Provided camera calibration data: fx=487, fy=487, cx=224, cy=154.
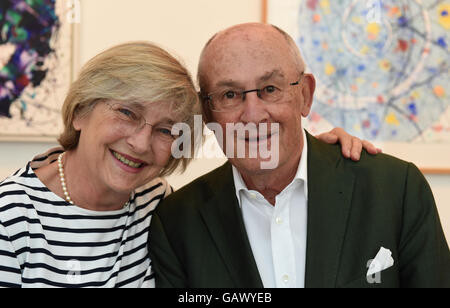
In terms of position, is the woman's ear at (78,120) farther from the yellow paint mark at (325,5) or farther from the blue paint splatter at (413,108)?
the blue paint splatter at (413,108)

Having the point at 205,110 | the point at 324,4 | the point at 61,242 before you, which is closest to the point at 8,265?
the point at 61,242

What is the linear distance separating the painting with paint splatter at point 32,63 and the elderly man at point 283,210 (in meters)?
0.83

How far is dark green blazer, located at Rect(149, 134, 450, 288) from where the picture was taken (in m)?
1.28

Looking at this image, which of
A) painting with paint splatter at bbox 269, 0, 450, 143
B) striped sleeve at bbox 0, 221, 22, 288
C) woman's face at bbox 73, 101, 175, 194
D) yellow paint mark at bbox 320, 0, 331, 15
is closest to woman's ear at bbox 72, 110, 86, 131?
woman's face at bbox 73, 101, 175, 194

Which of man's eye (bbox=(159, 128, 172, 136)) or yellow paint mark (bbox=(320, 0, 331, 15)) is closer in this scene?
man's eye (bbox=(159, 128, 172, 136))

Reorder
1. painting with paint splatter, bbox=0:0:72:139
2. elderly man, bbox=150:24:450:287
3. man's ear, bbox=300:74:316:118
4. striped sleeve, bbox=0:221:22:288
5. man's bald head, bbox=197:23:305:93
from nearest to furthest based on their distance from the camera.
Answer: striped sleeve, bbox=0:221:22:288
elderly man, bbox=150:24:450:287
man's bald head, bbox=197:23:305:93
man's ear, bbox=300:74:316:118
painting with paint splatter, bbox=0:0:72:139

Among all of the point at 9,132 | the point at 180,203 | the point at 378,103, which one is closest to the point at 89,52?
the point at 9,132

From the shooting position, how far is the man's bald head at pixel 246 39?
1399 mm

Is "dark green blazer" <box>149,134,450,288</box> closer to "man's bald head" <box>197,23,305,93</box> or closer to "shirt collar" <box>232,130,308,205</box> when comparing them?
"shirt collar" <box>232,130,308,205</box>

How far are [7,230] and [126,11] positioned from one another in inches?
47.3

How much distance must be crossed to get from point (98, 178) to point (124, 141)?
0.13 meters

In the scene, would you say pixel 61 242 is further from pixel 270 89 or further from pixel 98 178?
pixel 270 89

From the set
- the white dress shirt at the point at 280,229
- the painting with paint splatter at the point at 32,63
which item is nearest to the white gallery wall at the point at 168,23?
the painting with paint splatter at the point at 32,63

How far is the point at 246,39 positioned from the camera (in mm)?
1388
